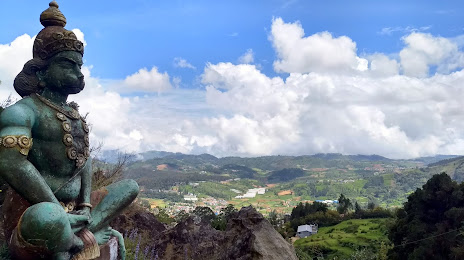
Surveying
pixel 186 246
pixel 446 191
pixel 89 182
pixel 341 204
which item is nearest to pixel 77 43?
pixel 89 182

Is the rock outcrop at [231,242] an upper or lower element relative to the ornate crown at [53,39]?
lower

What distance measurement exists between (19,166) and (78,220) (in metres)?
0.73

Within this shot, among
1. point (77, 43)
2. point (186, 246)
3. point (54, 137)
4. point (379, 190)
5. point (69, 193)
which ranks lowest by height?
point (379, 190)

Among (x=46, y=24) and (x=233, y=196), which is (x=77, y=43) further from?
(x=233, y=196)

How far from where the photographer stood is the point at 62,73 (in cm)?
396

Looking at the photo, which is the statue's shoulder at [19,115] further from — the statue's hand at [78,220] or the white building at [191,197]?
the white building at [191,197]

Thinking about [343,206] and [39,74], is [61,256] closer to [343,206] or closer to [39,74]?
[39,74]

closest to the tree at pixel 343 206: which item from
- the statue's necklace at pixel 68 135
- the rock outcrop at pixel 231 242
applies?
the rock outcrop at pixel 231 242

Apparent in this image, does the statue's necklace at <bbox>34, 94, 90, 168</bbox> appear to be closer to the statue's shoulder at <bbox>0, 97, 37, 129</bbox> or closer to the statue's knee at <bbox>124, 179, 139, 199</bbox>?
the statue's shoulder at <bbox>0, 97, 37, 129</bbox>

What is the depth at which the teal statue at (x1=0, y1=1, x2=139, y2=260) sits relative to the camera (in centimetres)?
322

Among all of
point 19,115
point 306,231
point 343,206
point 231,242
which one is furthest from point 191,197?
point 19,115

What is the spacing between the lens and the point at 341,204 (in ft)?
234

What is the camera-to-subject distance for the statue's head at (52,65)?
393 centimetres

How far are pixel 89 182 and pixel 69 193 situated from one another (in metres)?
0.36
